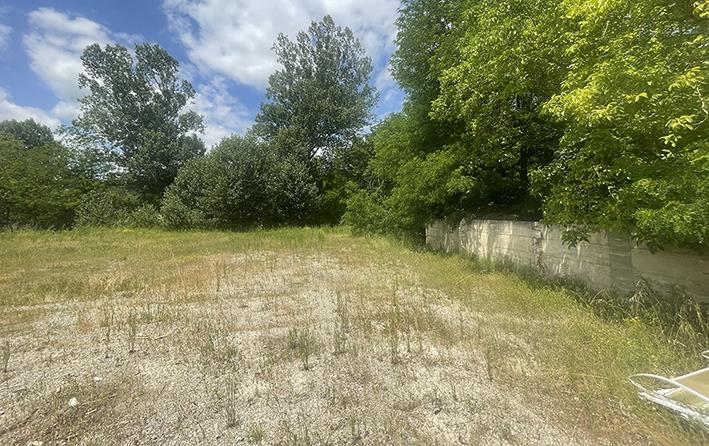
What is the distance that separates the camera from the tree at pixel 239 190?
1677 cm

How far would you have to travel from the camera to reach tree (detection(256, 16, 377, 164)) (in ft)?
69.4

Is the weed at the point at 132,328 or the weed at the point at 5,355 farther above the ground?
the weed at the point at 132,328

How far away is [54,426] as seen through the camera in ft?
6.98

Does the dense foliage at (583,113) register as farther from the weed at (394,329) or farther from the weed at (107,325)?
the weed at (107,325)

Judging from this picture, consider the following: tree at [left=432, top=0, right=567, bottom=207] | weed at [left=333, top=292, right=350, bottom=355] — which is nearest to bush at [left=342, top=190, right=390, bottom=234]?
tree at [left=432, top=0, right=567, bottom=207]

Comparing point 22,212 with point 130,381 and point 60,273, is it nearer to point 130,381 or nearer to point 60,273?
point 60,273

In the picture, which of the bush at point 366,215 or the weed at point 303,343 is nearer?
the weed at point 303,343

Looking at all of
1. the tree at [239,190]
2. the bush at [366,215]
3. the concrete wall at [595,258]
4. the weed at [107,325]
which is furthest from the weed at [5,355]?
the tree at [239,190]

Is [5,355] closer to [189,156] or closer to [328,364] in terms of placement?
[328,364]

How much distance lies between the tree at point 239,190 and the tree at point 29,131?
67.5 feet

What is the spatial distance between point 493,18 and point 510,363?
16.8 feet

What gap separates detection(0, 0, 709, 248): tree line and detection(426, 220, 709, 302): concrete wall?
0.33 meters

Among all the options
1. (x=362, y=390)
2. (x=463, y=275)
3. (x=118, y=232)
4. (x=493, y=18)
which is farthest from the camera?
(x=118, y=232)

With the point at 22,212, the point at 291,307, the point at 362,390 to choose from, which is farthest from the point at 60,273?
the point at 22,212
